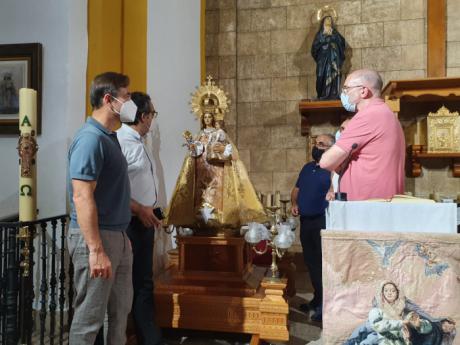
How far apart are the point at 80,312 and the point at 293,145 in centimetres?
394

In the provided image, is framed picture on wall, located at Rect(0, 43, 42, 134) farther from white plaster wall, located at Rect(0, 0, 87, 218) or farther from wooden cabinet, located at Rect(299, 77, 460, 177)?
wooden cabinet, located at Rect(299, 77, 460, 177)

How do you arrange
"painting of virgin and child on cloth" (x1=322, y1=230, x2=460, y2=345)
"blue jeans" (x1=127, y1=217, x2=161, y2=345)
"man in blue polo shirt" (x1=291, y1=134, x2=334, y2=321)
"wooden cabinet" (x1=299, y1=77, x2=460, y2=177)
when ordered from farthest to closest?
1. "wooden cabinet" (x1=299, y1=77, x2=460, y2=177)
2. "man in blue polo shirt" (x1=291, y1=134, x2=334, y2=321)
3. "blue jeans" (x1=127, y1=217, x2=161, y2=345)
4. "painting of virgin and child on cloth" (x1=322, y1=230, x2=460, y2=345)

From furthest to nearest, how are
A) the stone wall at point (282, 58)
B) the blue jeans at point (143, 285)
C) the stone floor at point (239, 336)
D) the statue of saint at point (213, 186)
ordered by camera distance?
the stone wall at point (282, 58)
the statue of saint at point (213, 186)
the stone floor at point (239, 336)
the blue jeans at point (143, 285)

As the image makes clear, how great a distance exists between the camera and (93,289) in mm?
1914

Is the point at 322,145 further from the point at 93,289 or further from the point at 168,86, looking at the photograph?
the point at 93,289

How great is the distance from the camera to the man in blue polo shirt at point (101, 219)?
1.84 m

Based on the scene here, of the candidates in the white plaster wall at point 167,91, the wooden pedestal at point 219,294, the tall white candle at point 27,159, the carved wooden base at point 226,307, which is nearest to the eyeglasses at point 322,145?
the wooden pedestal at point 219,294

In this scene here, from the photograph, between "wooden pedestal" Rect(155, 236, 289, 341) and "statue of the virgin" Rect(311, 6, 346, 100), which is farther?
"statue of the virgin" Rect(311, 6, 346, 100)

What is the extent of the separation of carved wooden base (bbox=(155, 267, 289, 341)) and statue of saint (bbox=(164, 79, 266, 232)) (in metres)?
0.48

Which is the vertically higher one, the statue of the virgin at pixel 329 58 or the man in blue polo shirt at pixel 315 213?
the statue of the virgin at pixel 329 58

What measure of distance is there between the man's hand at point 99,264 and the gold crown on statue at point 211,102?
1.76 metres

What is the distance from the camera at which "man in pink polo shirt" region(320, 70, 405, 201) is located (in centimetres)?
190

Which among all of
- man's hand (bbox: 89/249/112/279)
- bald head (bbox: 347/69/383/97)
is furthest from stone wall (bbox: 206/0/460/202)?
man's hand (bbox: 89/249/112/279)

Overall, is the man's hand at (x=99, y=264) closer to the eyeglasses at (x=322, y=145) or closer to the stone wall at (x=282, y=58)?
the eyeglasses at (x=322, y=145)
